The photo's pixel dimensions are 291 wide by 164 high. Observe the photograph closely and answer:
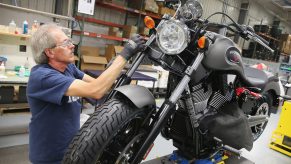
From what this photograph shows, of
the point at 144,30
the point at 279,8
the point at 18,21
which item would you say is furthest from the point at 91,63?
the point at 279,8

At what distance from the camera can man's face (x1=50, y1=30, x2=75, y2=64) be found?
4.50ft

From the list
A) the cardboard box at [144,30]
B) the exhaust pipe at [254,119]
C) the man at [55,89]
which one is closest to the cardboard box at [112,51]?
the cardboard box at [144,30]

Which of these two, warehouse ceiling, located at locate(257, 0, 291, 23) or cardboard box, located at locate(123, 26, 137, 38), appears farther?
warehouse ceiling, located at locate(257, 0, 291, 23)

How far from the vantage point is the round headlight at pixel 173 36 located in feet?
3.92

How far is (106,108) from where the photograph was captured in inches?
45.0

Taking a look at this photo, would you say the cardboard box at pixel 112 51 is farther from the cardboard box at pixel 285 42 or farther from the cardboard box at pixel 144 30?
the cardboard box at pixel 285 42

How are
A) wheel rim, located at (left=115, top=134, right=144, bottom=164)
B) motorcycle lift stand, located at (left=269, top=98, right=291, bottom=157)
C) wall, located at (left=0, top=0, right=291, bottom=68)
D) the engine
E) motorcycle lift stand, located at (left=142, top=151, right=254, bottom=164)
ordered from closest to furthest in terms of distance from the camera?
1. wheel rim, located at (left=115, top=134, right=144, bottom=164)
2. the engine
3. motorcycle lift stand, located at (left=142, top=151, right=254, bottom=164)
4. motorcycle lift stand, located at (left=269, top=98, right=291, bottom=157)
5. wall, located at (left=0, top=0, right=291, bottom=68)

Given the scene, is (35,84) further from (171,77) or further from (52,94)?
(171,77)

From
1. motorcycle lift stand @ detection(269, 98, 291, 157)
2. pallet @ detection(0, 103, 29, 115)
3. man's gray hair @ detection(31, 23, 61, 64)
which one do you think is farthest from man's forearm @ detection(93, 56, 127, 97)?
motorcycle lift stand @ detection(269, 98, 291, 157)

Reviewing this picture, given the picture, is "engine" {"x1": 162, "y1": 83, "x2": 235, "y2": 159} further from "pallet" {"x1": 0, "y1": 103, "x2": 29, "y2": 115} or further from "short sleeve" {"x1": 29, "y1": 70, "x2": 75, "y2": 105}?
"pallet" {"x1": 0, "y1": 103, "x2": 29, "y2": 115}

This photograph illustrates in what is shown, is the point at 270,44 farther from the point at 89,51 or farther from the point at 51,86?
the point at 51,86

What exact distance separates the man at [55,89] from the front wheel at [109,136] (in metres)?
0.19

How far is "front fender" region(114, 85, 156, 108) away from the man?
151 mm

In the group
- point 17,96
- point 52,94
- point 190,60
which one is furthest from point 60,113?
point 17,96
